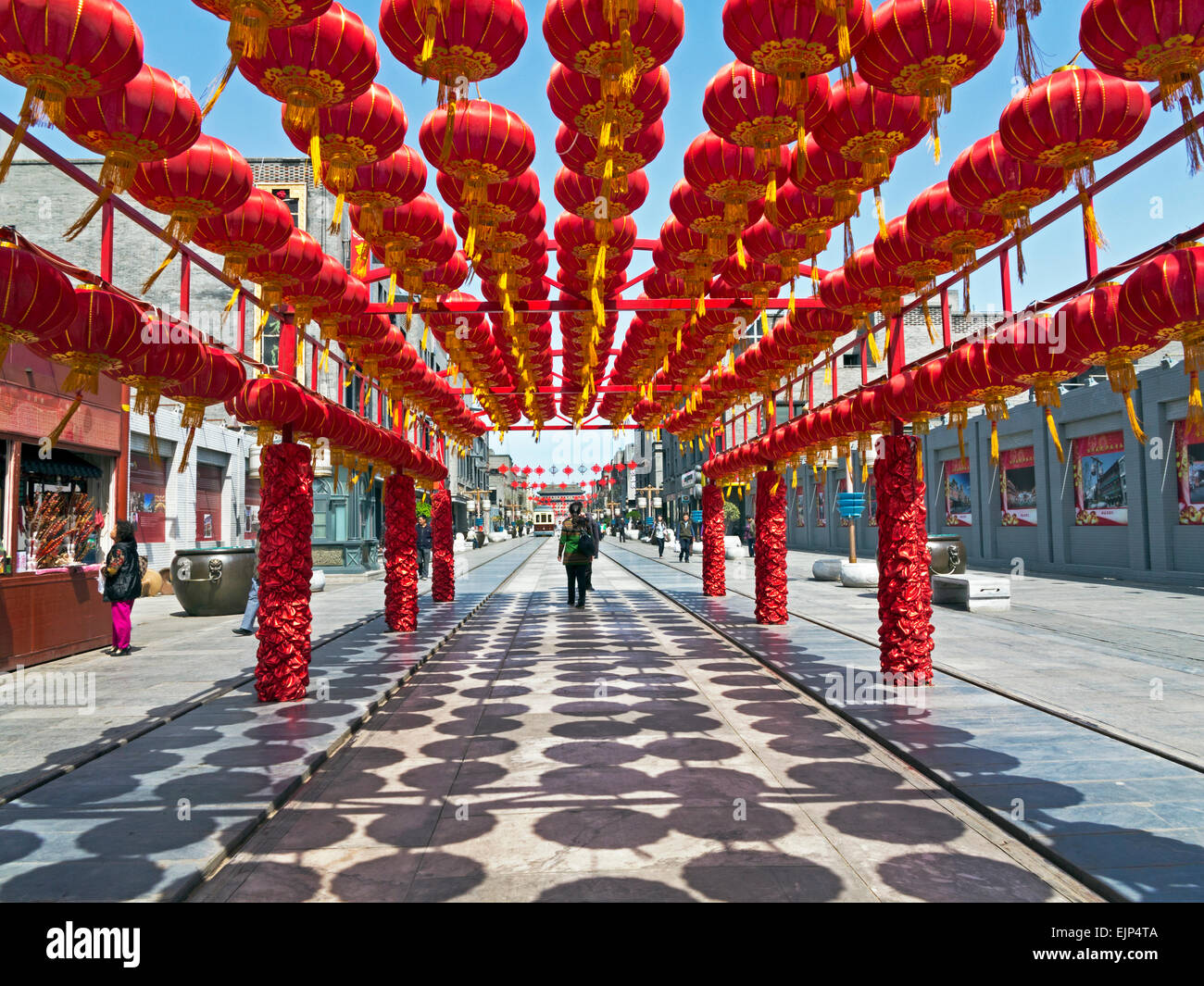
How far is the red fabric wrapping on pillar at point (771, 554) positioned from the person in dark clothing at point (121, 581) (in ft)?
30.2

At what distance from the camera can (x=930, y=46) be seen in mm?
3777

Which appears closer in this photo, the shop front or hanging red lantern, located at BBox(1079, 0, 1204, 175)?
hanging red lantern, located at BBox(1079, 0, 1204, 175)

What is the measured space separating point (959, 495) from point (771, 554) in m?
20.6

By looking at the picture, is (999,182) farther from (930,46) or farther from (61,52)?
(61,52)

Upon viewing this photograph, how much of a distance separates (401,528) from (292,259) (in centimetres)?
686

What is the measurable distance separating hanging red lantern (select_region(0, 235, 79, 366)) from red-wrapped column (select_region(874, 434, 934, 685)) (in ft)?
23.9

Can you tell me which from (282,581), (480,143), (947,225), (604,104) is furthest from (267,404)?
(947,225)

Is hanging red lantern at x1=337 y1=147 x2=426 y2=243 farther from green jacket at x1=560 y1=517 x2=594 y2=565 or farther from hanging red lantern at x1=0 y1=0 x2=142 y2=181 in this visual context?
green jacket at x1=560 y1=517 x2=594 y2=565

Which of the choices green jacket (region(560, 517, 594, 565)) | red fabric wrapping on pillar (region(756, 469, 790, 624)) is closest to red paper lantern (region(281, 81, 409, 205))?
red fabric wrapping on pillar (region(756, 469, 790, 624))

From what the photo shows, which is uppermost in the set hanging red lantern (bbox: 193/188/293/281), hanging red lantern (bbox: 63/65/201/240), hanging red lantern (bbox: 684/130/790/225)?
hanging red lantern (bbox: 684/130/790/225)

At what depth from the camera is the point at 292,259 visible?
21.2ft

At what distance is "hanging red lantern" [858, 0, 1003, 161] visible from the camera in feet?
12.2
